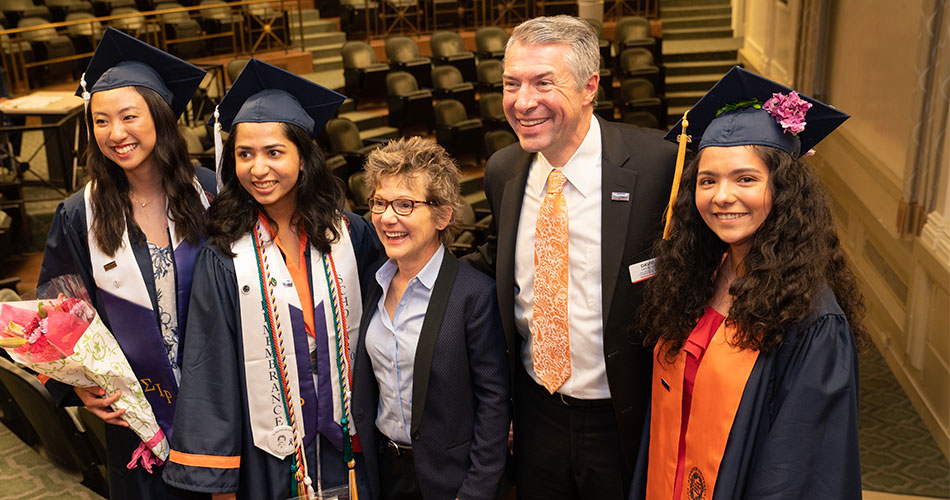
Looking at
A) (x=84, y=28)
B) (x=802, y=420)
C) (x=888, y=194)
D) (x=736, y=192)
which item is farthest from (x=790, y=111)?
(x=84, y=28)

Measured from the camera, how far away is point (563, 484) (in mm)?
2385

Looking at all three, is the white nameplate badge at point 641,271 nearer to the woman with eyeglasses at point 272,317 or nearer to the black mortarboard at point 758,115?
the black mortarboard at point 758,115

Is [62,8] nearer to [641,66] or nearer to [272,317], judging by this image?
[641,66]

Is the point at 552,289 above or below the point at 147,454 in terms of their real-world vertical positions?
above

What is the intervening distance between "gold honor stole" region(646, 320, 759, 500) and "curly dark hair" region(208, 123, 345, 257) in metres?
0.97

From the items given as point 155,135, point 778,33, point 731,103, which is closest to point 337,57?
point 778,33

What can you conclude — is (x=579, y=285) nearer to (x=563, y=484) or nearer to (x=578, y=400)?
(x=578, y=400)

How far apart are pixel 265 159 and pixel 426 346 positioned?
656 mm

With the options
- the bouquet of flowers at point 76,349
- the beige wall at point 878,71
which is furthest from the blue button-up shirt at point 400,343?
the beige wall at point 878,71

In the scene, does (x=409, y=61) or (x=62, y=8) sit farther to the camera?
(x=62, y=8)

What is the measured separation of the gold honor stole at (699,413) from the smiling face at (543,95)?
2.00 ft

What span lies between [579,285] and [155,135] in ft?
4.14

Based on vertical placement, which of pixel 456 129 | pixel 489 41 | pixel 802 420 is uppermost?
pixel 489 41

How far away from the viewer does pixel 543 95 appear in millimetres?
2164
